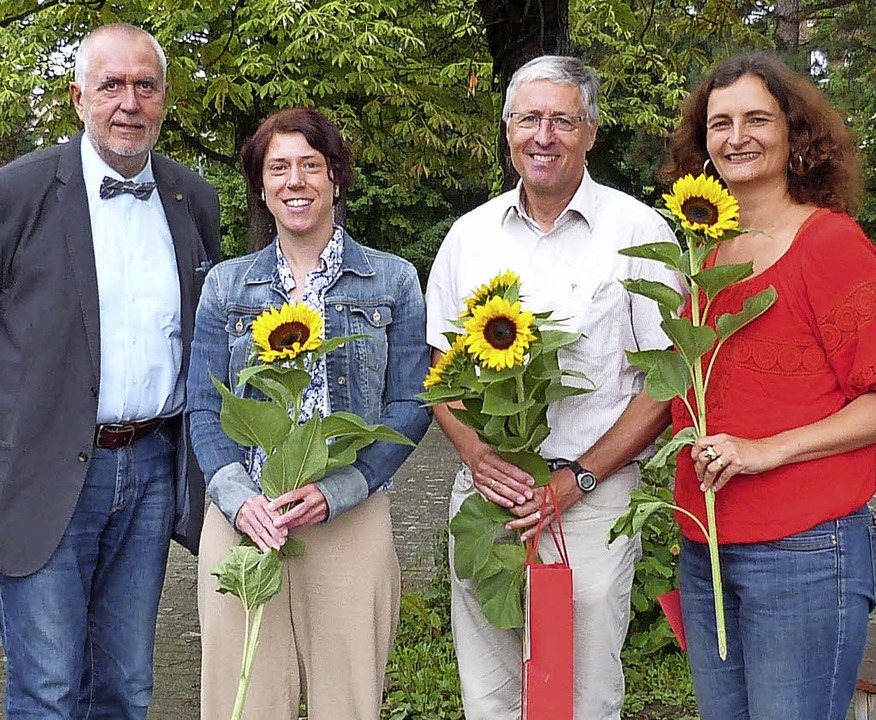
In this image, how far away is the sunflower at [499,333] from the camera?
2857 mm

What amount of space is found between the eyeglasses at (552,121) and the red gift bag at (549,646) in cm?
128

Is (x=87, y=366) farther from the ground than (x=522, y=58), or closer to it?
closer to it

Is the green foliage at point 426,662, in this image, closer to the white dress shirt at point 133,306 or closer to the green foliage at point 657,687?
the green foliage at point 657,687

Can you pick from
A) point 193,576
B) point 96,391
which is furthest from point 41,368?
point 193,576

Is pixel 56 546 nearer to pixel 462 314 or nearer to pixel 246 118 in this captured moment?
pixel 462 314

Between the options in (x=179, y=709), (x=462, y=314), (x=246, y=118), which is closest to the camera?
(x=462, y=314)

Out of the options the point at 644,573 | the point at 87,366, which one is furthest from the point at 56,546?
the point at 644,573

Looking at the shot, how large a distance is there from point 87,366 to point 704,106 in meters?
1.97

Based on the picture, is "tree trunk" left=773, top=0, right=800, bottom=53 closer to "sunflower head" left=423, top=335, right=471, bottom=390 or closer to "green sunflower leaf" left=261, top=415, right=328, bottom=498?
"sunflower head" left=423, top=335, right=471, bottom=390

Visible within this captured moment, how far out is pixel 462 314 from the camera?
3002 mm

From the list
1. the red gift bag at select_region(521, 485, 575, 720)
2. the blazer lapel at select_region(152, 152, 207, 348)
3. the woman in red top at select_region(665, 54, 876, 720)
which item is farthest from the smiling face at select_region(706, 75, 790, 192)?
the blazer lapel at select_region(152, 152, 207, 348)

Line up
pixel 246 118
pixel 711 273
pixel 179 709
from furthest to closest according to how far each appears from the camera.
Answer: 1. pixel 246 118
2. pixel 179 709
3. pixel 711 273

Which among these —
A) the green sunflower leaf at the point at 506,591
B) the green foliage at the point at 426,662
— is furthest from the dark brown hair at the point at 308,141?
the green foliage at the point at 426,662

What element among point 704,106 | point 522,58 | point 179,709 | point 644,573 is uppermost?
point 522,58
